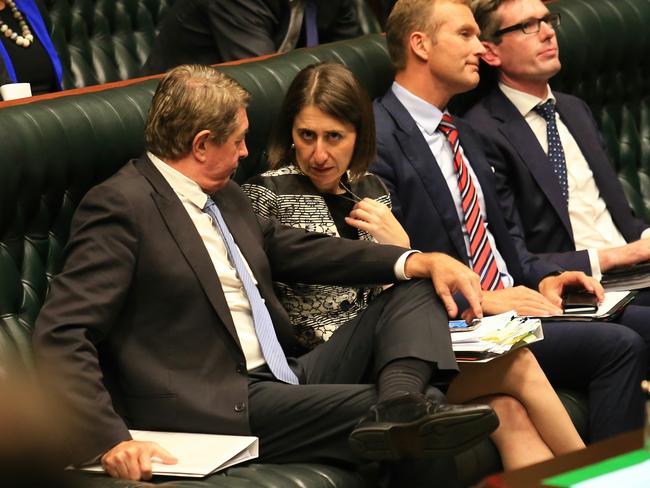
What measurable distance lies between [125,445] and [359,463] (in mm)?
523

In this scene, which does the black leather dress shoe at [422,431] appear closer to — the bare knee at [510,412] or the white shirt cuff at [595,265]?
the bare knee at [510,412]

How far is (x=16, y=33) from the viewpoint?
358 cm

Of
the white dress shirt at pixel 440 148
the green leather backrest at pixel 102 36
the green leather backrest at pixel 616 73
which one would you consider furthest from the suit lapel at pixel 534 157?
the green leather backrest at pixel 102 36

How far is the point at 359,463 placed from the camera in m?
2.50

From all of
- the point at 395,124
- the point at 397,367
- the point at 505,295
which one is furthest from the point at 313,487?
the point at 395,124

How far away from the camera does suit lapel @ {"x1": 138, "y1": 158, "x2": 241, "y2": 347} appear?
8.27 feet

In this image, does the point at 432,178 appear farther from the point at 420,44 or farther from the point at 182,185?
the point at 182,185

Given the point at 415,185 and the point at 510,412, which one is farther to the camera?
the point at 415,185

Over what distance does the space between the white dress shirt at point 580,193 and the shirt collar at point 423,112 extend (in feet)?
1.53

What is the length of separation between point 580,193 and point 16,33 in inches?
73.9

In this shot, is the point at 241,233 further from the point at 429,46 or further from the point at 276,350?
the point at 429,46

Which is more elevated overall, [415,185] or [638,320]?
[415,185]

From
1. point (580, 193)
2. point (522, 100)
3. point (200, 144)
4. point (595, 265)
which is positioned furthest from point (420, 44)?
point (200, 144)

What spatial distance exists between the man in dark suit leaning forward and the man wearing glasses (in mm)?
1073
